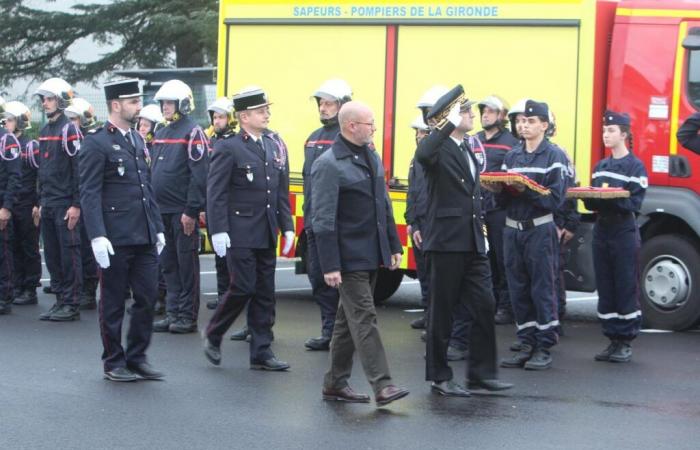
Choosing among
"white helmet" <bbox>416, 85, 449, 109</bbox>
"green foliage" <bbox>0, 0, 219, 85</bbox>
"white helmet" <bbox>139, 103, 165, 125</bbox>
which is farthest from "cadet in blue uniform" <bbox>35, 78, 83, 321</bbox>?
"green foliage" <bbox>0, 0, 219, 85</bbox>

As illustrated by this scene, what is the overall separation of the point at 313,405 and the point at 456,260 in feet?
4.13

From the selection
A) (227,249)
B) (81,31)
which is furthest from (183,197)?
(81,31)

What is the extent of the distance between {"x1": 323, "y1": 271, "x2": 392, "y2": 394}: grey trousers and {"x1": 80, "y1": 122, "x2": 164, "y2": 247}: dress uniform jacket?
1572 millimetres

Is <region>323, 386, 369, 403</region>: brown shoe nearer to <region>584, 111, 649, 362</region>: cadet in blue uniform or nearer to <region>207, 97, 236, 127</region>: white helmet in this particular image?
<region>584, 111, 649, 362</region>: cadet in blue uniform

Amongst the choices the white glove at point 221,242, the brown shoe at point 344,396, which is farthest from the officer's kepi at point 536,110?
the brown shoe at point 344,396

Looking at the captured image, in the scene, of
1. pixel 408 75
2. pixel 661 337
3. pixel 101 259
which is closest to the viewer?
pixel 101 259

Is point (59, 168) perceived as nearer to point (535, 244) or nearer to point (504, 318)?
point (504, 318)

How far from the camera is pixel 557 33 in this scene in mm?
12609

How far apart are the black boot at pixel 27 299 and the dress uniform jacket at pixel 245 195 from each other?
182 inches

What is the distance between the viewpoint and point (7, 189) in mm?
13477

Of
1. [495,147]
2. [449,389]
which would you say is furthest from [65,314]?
[449,389]

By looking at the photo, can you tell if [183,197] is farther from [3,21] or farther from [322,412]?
[3,21]

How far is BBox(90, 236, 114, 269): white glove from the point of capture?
9.23 metres

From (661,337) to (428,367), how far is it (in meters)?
3.59
